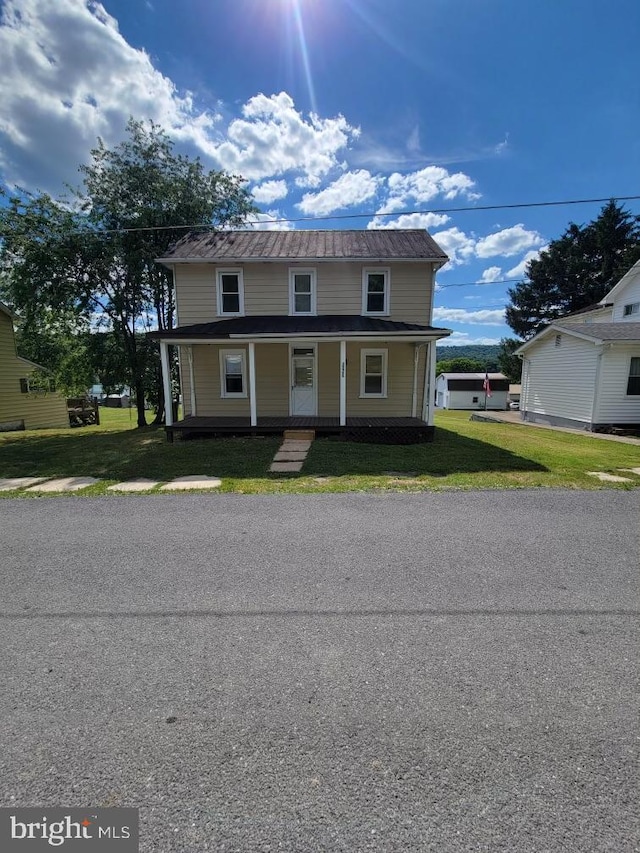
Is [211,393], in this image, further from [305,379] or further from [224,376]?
[305,379]

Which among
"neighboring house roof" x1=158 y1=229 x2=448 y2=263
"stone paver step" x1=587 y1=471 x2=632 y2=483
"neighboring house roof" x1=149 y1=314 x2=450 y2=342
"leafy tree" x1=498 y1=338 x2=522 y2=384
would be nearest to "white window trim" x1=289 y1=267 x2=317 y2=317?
"neighboring house roof" x1=149 y1=314 x2=450 y2=342

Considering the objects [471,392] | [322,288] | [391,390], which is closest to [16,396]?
[322,288]

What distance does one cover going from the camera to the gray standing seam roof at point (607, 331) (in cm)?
1386

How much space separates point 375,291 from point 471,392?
31.4 metres

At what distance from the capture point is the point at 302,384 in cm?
1248

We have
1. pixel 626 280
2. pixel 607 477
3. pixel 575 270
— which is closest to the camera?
pixel 607 477

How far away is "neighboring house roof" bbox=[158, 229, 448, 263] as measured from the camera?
11742 mm

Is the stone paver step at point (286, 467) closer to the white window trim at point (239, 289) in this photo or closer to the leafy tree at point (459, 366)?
the white window trim at point (239, 289)

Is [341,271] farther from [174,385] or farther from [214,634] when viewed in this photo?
[214,634]

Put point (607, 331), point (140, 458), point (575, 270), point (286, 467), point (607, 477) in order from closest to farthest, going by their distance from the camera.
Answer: point (607, 477) < point (286, 467) < point (140, 458) < point (607, 331) < point (575, 270)

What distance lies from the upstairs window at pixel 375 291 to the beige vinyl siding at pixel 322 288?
132 millimetres

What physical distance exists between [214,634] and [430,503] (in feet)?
11.9

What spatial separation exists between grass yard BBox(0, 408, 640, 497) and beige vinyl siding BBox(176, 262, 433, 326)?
14.6 feet

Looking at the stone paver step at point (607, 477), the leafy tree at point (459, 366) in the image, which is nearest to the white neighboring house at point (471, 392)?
the leafy tree at point (459, 366)
